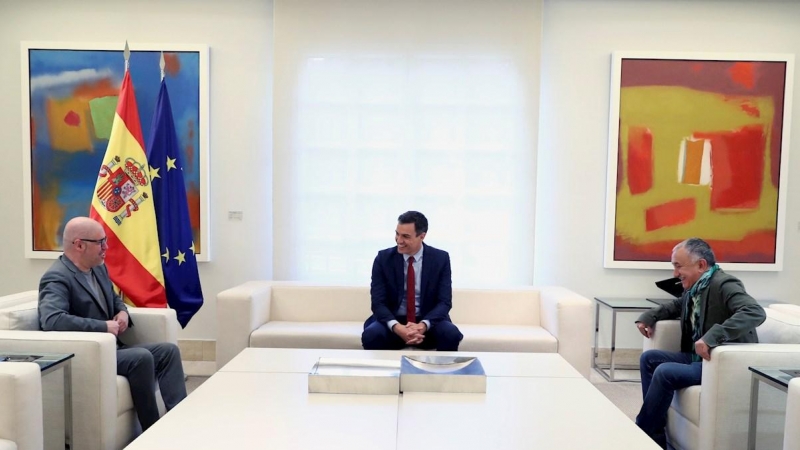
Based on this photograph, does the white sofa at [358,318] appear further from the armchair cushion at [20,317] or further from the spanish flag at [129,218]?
the armchair cushion at [20,317]

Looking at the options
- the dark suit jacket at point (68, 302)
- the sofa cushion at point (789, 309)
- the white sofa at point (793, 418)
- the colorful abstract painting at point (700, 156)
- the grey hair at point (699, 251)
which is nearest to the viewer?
the white sofa at point (793, 418)

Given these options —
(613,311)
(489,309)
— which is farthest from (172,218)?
(613,311)

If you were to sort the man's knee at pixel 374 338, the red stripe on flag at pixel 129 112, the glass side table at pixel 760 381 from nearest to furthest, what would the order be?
the glass side table at pixel 760 381
the man's knee at pixel 374 338
the red stripe on flag at pixel 129 112

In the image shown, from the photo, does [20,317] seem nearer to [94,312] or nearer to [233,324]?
[94,312]

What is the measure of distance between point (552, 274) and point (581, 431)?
129 inches

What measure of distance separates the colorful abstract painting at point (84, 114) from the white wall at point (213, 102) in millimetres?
119

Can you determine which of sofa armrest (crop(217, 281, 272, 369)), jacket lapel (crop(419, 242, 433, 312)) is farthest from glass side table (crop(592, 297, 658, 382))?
sofa armrest (crop(217, 281, 272, 369))

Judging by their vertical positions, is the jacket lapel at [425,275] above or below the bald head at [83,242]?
below

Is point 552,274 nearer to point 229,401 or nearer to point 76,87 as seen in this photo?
point 229,401

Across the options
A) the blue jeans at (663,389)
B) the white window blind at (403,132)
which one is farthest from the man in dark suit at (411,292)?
the blue jeans at (663,389)

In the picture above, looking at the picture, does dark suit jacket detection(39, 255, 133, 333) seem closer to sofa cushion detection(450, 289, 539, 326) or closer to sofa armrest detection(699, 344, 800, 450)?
sofa cushion detection(450, 289, 539, 326)

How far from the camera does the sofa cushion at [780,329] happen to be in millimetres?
3217

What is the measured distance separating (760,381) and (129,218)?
3.86m

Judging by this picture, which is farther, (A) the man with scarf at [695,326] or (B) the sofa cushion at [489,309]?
(B) the sofa cushion at [489,309]
